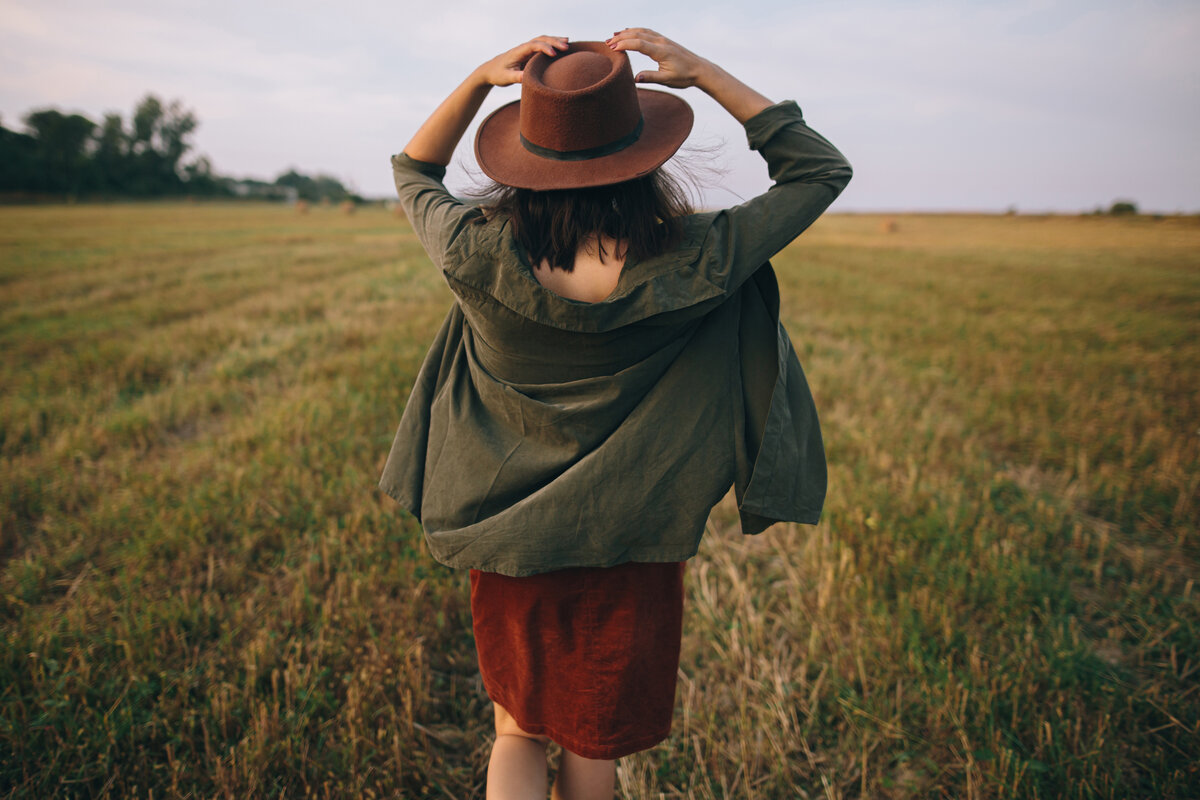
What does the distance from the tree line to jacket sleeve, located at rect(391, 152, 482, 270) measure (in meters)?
62.1

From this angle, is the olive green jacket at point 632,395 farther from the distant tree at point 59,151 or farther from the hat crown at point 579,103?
the distant tree at point 59,151

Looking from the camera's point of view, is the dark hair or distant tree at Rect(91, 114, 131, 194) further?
distant tree at Rect(91, 114, 131, 194)

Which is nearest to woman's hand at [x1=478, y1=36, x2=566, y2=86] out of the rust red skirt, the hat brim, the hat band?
the hat brim

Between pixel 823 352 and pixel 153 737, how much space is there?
729 cm

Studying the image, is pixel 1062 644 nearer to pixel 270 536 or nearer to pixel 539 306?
pixel 539 306

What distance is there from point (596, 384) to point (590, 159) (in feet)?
1.87

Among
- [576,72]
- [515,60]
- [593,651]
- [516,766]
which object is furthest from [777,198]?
[516,766]

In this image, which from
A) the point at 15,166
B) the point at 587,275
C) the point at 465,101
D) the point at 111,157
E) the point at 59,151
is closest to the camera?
the point at 587,275

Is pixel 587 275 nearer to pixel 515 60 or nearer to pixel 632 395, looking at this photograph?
pixel 632 395

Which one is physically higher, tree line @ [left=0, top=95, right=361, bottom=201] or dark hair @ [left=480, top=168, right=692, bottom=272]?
tree line @ [left=0, top=95, right=361, bottom=201]

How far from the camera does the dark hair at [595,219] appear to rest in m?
1.47

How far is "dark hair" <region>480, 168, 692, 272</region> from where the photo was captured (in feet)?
4.83

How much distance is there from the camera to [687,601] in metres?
3.29

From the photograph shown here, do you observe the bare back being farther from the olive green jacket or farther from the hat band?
the hat band
